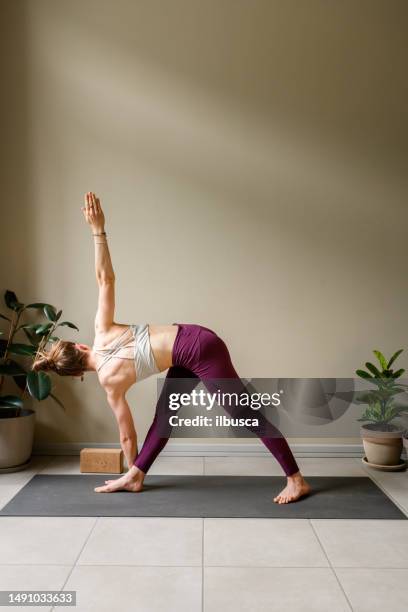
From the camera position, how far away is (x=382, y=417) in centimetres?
366

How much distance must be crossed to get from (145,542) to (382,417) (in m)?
1.66

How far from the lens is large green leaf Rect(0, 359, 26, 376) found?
3.61 m

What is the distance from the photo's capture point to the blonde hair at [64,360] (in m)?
3.07

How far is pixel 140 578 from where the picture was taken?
7.52ft

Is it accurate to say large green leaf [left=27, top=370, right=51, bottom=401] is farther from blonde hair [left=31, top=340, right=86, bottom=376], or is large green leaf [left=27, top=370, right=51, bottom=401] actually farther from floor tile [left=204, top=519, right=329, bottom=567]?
floor tile [left=204, top=519, right=329, bottom=567]

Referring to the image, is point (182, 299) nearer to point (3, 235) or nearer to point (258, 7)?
point (3, 235)

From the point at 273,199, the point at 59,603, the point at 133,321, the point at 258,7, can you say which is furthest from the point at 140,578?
the point at 258,7

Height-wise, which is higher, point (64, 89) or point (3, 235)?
point (64, 89)

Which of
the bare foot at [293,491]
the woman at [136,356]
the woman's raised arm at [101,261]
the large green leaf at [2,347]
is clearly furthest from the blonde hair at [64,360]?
the bare foot at [293,491]

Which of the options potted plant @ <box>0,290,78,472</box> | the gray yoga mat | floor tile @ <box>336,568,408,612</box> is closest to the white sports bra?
potted plant @ <box>0,290,78,472</box>

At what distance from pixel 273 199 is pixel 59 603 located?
2.56 meters

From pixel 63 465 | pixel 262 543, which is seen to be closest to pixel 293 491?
pixel 262 543

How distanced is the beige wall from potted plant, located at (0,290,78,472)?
0.57 ft

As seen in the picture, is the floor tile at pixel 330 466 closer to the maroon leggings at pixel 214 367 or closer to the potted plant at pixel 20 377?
the maroon leggings at pixel 214 367
